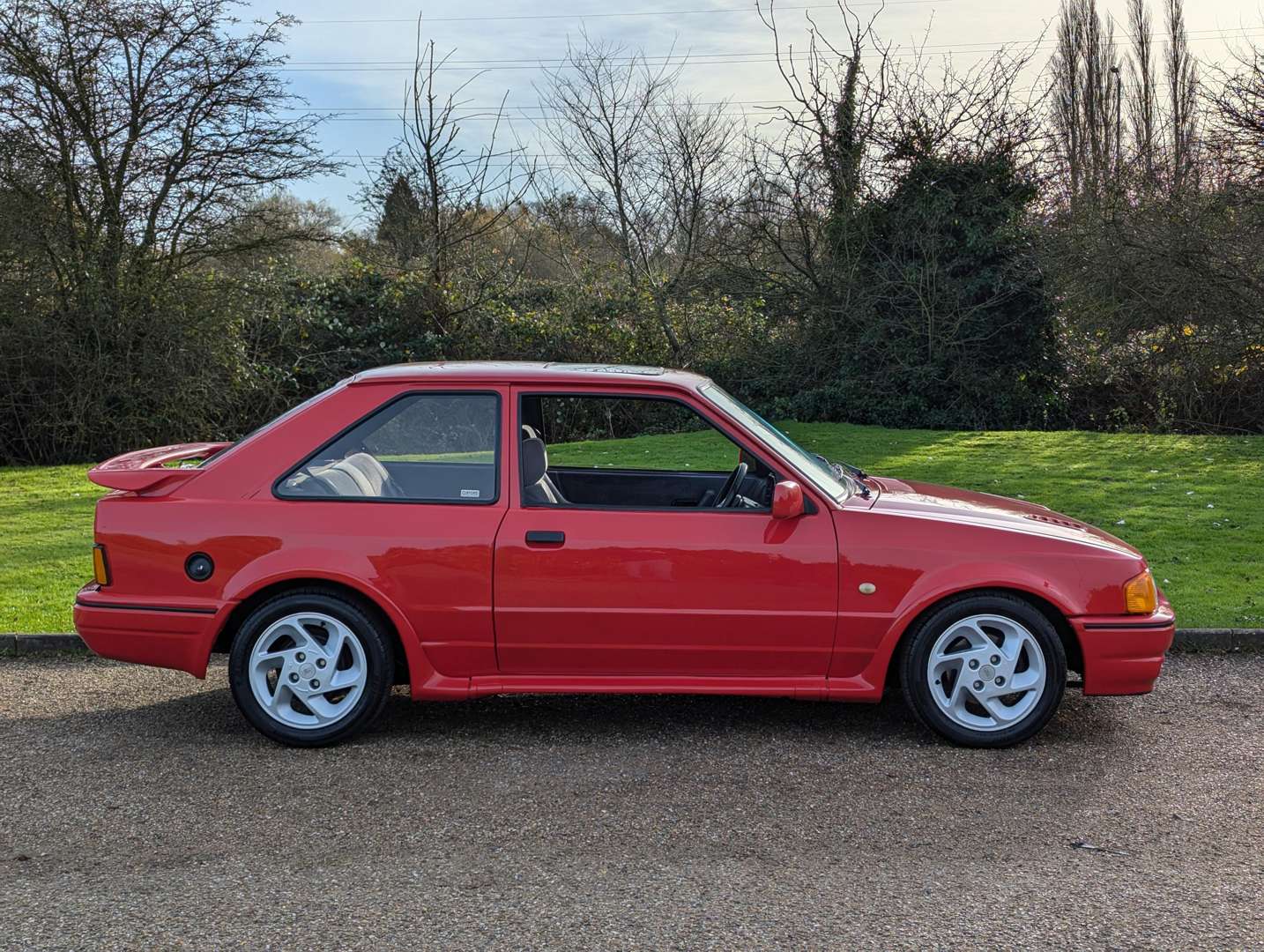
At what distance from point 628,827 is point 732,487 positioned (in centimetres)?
192

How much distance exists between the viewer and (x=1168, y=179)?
55.0 ft

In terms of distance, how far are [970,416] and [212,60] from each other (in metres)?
12.7

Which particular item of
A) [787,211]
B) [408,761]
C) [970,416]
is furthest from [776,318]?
[408,761]

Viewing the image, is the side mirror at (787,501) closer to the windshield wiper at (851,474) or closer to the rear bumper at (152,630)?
the windshield wiper at (851,474)

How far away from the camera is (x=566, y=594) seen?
482 cm

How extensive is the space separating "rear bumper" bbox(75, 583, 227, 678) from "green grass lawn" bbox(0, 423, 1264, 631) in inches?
79.0

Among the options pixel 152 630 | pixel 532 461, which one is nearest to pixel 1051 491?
pixel 532 461

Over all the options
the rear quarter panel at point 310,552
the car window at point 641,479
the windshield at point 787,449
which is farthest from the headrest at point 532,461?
the windshield at point 787,449

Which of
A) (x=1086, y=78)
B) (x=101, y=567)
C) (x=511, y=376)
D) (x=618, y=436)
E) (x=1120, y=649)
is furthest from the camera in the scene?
(x=1086, y=78)

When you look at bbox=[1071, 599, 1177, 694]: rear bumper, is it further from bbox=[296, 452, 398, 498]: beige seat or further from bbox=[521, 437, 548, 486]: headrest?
Answer: bbox=[296, 452, 398, 498]: beige seat

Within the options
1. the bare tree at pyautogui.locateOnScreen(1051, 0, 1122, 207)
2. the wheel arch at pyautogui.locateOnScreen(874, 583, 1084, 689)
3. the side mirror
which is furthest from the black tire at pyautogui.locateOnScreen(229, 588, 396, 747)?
the bare tree at pyautogui.locateOnScreen(1051, 0, 1122, 207)

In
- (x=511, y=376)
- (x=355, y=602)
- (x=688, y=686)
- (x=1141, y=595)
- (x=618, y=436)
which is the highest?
(x=511, y=376)

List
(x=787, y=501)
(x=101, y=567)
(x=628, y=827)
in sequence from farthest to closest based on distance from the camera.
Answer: (x=101, y=567) < (x=787, y=501) < (x=628, y=827)

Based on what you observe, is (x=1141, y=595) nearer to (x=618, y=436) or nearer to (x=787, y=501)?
(x=787, y=501)
